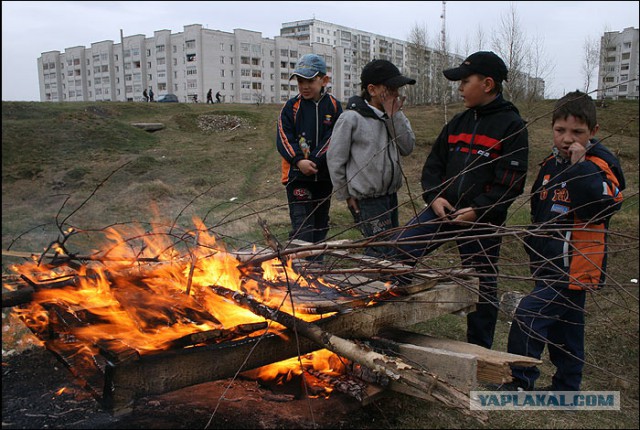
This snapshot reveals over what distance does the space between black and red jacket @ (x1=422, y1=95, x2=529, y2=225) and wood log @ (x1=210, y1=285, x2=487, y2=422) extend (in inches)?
53.5

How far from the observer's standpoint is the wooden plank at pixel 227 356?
209cm

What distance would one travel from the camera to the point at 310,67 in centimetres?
451

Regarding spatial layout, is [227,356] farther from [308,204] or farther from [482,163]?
[308,204]

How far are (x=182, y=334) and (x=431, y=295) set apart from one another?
161cm

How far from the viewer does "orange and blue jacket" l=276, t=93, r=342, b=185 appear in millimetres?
4488

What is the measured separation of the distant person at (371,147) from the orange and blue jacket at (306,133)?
18.0 inches

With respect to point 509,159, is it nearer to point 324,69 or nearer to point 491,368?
point 491,368

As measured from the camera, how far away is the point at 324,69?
466cm

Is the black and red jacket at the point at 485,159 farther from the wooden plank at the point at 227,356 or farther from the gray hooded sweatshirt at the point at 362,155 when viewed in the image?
the wooden plank at the point at 227,356

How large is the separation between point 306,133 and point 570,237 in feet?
7.94

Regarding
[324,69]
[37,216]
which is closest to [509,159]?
[324,69]

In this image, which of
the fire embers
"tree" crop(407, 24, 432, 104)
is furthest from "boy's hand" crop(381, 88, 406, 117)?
"tree" crop(407, 24, 432, 104)

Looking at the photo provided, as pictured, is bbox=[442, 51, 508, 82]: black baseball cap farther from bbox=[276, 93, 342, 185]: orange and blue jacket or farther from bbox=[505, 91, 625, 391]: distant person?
bbox=[276, 93, 342, 185]: orange and blue jacket

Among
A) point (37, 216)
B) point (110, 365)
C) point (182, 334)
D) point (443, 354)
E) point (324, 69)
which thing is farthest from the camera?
point (37, 216)
